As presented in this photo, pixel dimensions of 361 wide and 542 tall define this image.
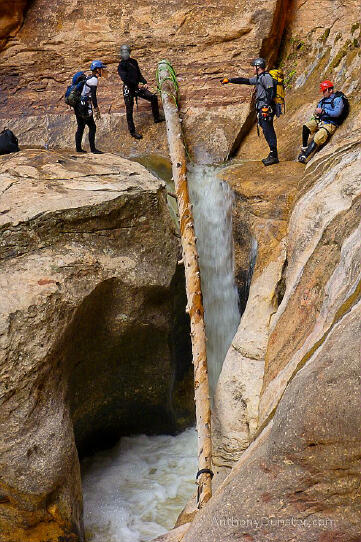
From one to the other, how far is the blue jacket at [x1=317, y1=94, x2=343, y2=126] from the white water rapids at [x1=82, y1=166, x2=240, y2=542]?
1887 mm

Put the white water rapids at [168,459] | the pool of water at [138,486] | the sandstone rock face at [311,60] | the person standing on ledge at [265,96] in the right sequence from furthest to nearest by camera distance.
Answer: the sandstone rock face at [311,60], the person standing on ledge at [265,96], the white water rapids at [168,459], the pool of water at [138,486]

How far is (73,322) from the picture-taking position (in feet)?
25.5

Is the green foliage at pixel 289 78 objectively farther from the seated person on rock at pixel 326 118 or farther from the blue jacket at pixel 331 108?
the blue jacket at pixel 331 108

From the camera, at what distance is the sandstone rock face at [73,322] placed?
7.17 meters

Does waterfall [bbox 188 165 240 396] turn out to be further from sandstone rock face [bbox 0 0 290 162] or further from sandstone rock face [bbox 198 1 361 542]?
sandstone rock face [bbox 0 0 290 162]

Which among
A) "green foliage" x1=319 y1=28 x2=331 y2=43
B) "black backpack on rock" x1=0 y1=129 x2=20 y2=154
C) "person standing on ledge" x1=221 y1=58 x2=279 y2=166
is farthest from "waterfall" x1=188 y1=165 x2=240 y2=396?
"green foliage" x1=319 y1=28 x2=331 y2=43

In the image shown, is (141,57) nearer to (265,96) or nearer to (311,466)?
Answer: (265,96)

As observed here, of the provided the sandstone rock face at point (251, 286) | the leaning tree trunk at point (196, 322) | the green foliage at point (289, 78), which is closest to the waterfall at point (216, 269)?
the sandstone rock face at point (251, 286)

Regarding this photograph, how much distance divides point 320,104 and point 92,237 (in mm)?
4334

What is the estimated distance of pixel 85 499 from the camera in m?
8.70

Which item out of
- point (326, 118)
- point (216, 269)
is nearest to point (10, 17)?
point (326, 118)

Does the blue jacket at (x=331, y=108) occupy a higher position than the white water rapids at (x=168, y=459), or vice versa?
the blue jacket at (x=331, y=108)

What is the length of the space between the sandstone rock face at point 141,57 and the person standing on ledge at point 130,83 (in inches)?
17.4

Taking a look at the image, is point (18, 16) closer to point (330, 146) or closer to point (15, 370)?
point (330, 146)
